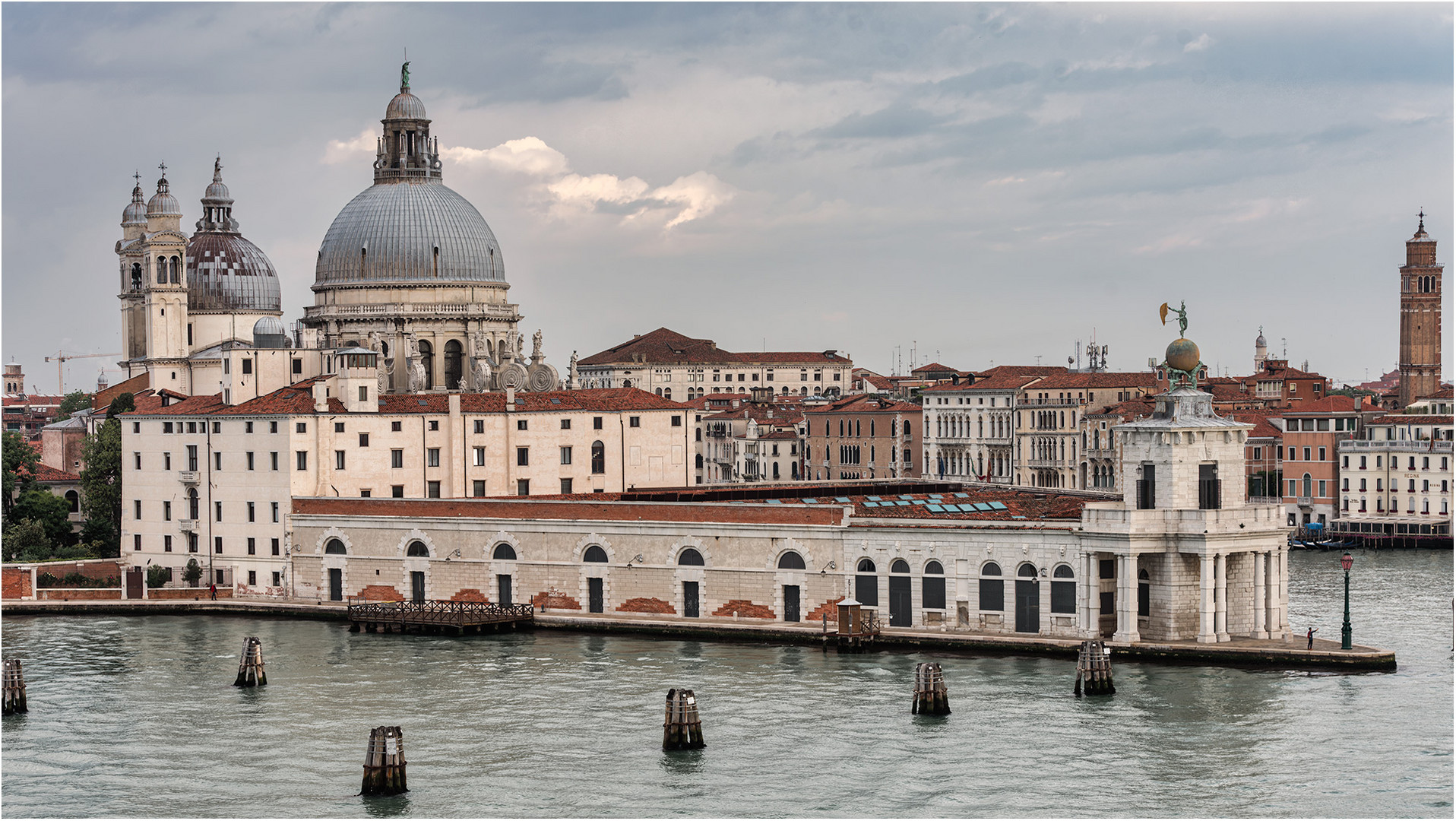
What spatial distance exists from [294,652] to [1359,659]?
60.8ft

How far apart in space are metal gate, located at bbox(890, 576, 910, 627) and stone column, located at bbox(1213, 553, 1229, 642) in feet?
17.8

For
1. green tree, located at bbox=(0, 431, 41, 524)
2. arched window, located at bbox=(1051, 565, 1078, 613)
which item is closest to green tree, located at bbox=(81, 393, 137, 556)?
green tree, located at bbox=(0, 431, 41, 524)

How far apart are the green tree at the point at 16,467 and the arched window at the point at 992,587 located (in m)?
28.9

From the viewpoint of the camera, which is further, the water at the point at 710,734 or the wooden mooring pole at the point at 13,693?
the wooden mooring pole at the point at 13,693

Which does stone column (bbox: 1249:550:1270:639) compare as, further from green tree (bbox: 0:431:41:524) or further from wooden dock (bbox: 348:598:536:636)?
green tree (bbox: 0:431:41:524)

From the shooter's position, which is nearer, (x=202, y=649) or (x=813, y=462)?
(x=202, y=649)

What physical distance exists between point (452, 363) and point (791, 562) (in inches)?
903

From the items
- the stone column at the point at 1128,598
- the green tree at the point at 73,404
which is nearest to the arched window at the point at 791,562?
the stone column at the point at 1128,598

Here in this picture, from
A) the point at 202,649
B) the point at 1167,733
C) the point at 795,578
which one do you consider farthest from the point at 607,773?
the point at 202,649

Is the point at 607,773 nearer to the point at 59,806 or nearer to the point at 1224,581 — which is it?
the point at 59,806

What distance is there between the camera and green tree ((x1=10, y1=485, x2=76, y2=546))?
5578 centimetres

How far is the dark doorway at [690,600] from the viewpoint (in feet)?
136

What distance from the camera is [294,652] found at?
40.4 m

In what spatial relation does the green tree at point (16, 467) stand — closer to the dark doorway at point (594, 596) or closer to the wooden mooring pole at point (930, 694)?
the dark doorway at point (594, 596)
